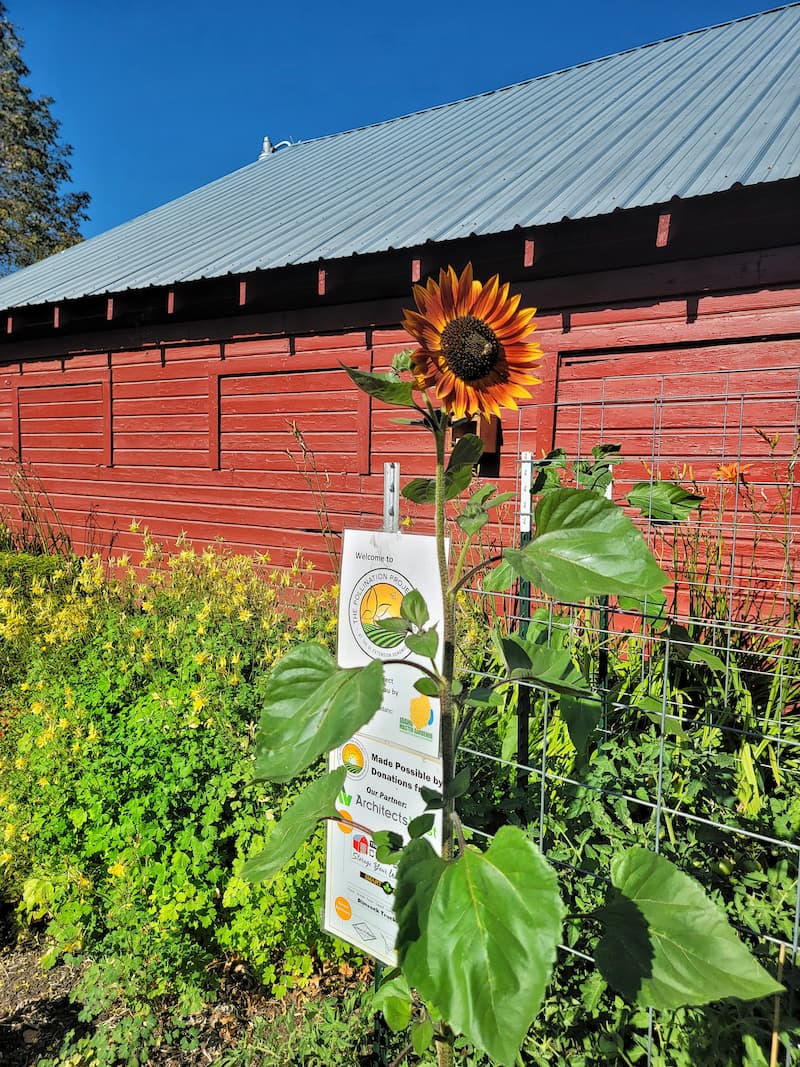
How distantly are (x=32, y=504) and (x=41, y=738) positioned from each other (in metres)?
7.81

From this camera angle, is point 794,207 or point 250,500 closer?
point 794,207

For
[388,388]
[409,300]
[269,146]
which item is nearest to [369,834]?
[388,388]

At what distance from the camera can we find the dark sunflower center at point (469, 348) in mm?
1127

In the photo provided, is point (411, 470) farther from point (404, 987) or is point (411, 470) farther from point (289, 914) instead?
point (404, 987)

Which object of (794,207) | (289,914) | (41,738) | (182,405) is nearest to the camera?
(289,914)

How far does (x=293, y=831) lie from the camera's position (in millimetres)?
1253

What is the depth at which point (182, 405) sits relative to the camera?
7.82 m

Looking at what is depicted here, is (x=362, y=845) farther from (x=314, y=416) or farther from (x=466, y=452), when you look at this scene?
(x=314, y=416)

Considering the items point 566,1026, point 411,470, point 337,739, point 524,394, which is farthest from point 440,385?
point 411,470

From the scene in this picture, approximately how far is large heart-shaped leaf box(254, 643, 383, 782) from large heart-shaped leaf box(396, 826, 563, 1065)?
A: 20 cm

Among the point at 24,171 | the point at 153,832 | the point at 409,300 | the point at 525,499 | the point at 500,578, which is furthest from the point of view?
the point at 24,171

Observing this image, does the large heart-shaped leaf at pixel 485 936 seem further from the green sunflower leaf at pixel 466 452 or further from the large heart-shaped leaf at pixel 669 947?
the green sunflower leaf at pixel 466 452

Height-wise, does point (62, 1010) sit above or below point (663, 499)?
below

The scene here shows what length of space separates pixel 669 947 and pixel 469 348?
0.91m
